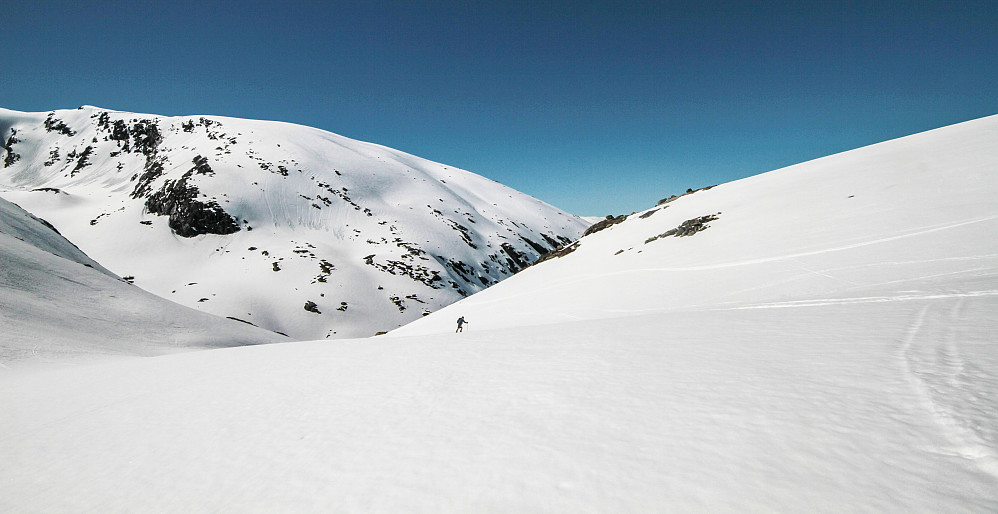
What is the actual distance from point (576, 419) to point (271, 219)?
93723 millimetres

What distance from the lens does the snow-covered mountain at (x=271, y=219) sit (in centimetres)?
6331

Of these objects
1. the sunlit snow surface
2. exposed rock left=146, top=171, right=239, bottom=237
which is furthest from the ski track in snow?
exposed rock left=146, top=171, right=239, bottom=237

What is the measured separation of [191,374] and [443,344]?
4695 millimetres

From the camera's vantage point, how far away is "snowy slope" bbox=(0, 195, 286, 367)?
1362 centimetres

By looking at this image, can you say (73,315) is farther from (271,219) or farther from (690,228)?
(271,219)

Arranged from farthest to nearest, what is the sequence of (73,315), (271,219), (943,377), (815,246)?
(271,219) → (73,315) → (815,246) → (943,377)

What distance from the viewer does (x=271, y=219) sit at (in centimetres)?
8206

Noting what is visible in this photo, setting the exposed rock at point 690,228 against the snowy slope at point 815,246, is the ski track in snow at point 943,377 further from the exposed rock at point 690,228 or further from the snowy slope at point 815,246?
the exposed rock at point 690,228

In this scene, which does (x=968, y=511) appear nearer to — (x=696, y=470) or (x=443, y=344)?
(x=696, y=470)

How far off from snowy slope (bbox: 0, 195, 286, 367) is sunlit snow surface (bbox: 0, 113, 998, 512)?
7.73 m

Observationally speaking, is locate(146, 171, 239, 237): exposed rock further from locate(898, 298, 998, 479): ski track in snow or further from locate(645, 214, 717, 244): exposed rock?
locate(898, 298, 998, 479): ski track in snow

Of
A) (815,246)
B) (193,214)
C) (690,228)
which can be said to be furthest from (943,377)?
(193,214)

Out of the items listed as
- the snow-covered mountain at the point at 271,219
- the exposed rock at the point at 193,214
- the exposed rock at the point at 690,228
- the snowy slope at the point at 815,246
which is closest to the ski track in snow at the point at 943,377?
the snowy slope at the point at 815,246

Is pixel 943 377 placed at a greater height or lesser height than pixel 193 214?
lesser
